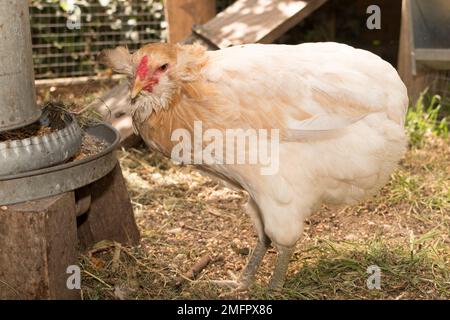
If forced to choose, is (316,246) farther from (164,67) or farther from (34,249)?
(34,249)

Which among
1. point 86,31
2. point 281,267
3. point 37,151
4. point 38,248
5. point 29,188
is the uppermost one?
point 86,31

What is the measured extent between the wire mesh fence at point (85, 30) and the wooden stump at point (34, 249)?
3.47 m

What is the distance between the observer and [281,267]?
2.77 m

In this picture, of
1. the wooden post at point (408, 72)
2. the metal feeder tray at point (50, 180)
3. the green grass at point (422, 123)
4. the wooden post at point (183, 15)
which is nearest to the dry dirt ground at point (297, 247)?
the green grass at point (422, 123)

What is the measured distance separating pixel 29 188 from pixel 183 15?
8.91 feet

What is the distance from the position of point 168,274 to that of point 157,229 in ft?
1.86

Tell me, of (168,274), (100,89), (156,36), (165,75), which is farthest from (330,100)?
(156,36)

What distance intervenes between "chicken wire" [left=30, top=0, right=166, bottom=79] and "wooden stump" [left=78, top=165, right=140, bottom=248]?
278 cm

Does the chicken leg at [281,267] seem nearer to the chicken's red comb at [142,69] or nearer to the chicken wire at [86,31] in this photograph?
the chicken's red comb at [142,69]

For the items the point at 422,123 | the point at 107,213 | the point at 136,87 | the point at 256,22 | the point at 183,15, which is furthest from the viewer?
the point at 183,15

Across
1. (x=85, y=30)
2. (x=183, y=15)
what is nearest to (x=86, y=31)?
(x=85, y=30)

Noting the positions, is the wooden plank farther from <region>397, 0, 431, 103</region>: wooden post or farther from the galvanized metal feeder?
the galvanized metal feeder

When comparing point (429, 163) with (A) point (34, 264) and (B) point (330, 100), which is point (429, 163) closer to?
(B) point (330, 100)

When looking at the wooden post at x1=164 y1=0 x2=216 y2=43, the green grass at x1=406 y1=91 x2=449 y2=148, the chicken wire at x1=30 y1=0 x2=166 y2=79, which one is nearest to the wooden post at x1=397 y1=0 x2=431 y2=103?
the green grass at x1=406 y1=91 x2=449 y2=148
